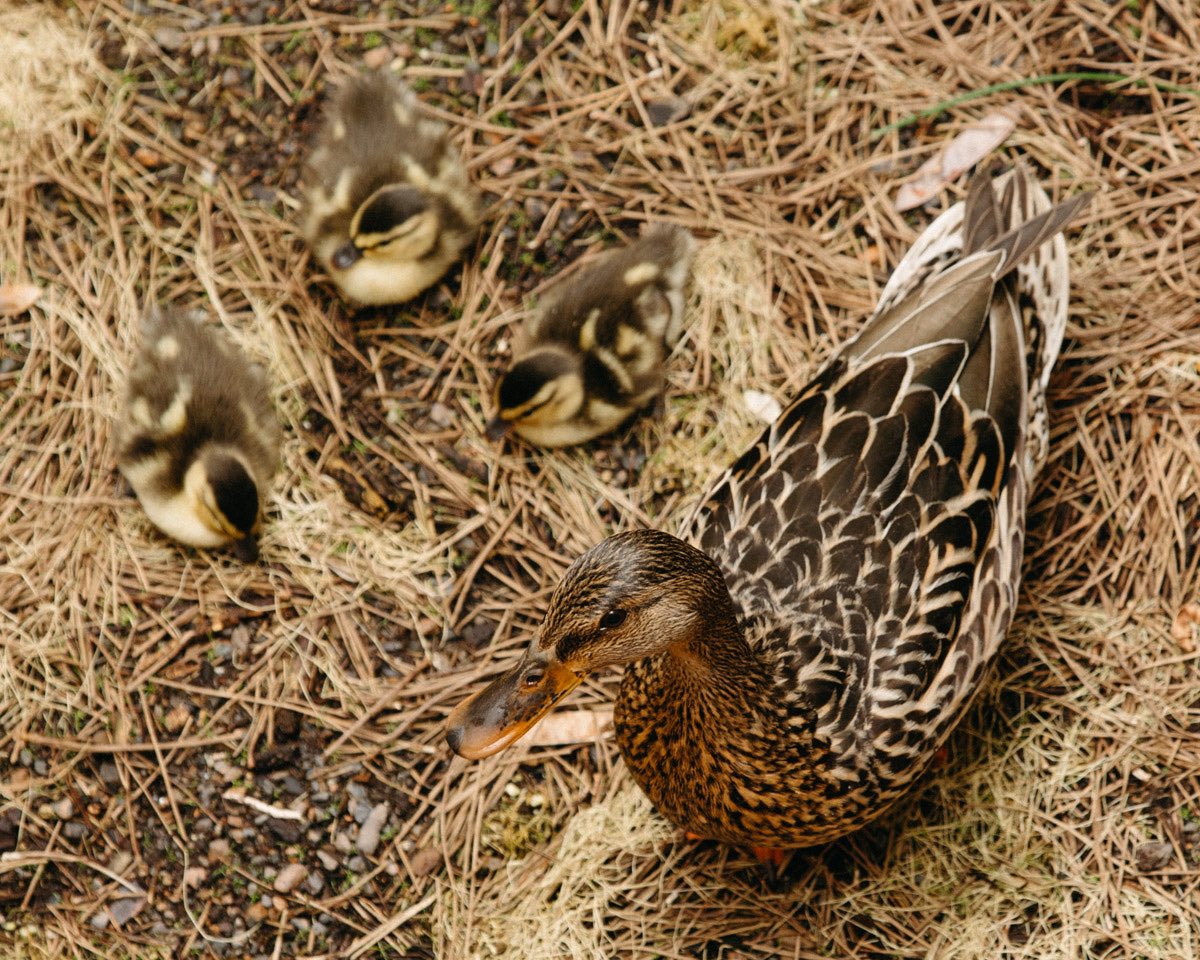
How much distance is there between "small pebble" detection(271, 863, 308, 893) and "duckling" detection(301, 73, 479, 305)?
1.04 m

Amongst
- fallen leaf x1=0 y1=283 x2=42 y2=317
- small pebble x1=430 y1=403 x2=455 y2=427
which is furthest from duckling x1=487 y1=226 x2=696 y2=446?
fallen leaf x1=0 y1=283 x2=42 y2=317

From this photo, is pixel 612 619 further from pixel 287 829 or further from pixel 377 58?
pixel 377 58

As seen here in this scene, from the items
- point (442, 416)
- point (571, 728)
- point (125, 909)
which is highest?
point (442, 416)

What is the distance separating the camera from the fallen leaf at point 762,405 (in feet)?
Answer: 7.55

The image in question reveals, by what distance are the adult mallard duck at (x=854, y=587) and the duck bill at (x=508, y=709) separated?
0.19m

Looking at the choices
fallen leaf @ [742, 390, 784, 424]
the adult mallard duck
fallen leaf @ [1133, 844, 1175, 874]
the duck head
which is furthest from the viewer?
fallen leaf @ [742, 390, 784, 424]

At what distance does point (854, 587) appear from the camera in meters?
1.79

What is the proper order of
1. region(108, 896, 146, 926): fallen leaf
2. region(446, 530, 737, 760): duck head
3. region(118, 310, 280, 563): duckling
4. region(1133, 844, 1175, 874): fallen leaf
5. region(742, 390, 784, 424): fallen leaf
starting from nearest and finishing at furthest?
1. region(446, 530, 737, 760): duck head
2. region(1133, 844, 1175, 874): fallen leaf
3. region(108, 896, 146, 926): fallen leaf
4. region(118, 310, 280, 563): duckling
5. region(742, 390, 784, 424): fallen leaf

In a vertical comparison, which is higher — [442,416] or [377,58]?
[377,58]

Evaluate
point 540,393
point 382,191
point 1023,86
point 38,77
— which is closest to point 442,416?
point 540,393

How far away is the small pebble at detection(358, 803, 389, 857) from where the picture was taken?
2117mm

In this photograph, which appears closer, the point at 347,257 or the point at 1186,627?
the point at 1186,627

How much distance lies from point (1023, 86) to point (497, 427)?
1187 millimetres

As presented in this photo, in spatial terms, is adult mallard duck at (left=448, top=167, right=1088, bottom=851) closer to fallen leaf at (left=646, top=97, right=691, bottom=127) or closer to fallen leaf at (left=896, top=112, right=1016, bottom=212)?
fallen leaf at (left=896, top=112, right=1016, bottom=212)
